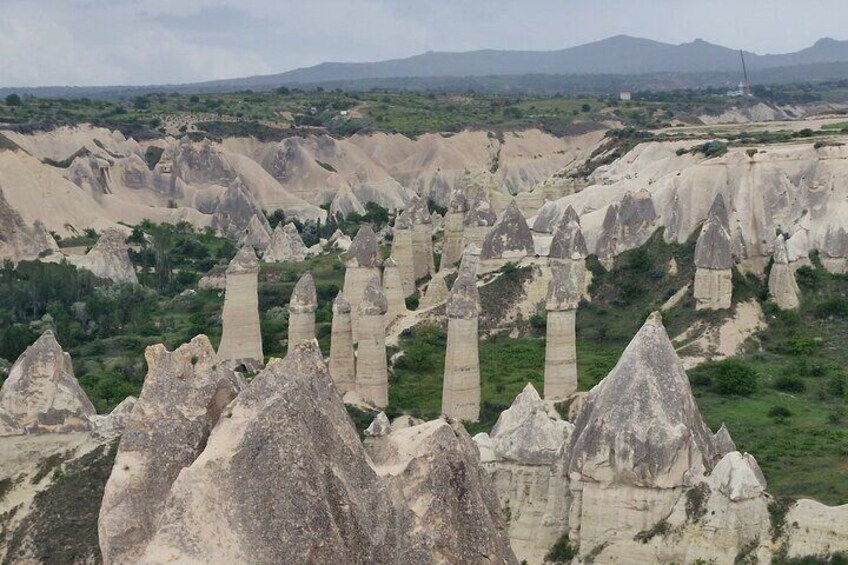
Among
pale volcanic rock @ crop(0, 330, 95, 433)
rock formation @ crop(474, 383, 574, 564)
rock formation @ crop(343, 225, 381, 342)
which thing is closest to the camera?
rock formation @ crop(474, 383, 574, 564)

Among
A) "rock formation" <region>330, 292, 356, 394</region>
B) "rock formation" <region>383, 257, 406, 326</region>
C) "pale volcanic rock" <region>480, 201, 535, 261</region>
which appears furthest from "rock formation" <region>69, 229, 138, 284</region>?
"rock formation" <region>330, 292, 356, 394</region>

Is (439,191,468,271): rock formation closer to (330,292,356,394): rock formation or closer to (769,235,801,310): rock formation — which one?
(769,235,801,310): rock formation

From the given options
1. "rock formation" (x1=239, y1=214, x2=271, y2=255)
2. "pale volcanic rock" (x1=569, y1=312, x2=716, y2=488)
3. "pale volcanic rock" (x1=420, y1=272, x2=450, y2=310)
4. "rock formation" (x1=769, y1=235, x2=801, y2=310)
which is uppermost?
"pale volcanic rock" (x1=569, y1=312, x2=716, y2=488)

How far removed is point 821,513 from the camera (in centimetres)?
2264

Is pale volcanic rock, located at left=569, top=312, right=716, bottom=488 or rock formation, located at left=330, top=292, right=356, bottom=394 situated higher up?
pale volcanic rock, located at left=569, top=312, right=716, bottom=488

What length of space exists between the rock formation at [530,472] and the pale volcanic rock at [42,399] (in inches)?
401

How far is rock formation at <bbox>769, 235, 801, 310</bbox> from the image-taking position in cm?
4434

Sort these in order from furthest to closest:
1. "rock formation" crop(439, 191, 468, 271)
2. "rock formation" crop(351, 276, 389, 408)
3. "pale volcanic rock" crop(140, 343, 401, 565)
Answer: "rock formation" crop(439, 191, 468, 271) → "rock formation" crop(351, 276, 389, 408) → "pale volcanic rock" crop(140, 343, 401, 565)

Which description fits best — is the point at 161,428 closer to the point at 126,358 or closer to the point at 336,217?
the point at 126,358

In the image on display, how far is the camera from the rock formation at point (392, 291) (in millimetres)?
47594

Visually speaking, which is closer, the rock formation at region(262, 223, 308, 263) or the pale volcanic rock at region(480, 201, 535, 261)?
the pale volcanic rock at region(480, 201, 535, 261)

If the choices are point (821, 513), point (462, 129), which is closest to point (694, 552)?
point (821, 513)

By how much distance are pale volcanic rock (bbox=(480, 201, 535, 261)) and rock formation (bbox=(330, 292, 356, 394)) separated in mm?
12212

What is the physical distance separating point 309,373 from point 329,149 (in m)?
105
